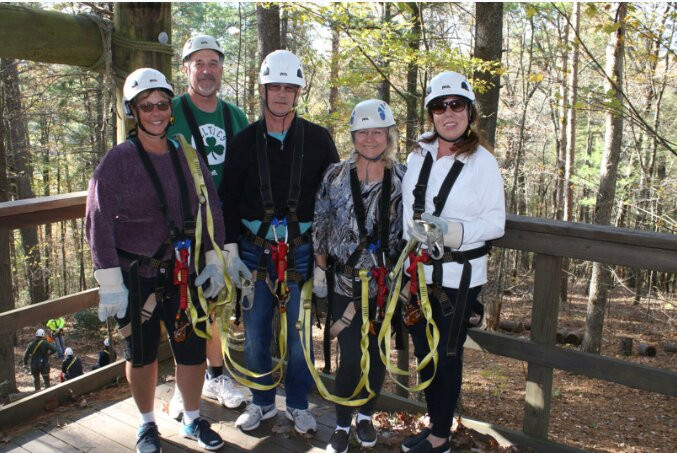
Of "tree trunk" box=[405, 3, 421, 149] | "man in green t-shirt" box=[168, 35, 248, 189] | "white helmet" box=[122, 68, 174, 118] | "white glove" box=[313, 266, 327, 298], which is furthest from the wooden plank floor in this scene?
"tree trunk" box=[405, 3, 421, 149]

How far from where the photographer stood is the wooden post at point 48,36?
312cm

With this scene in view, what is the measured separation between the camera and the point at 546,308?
10.5 feet

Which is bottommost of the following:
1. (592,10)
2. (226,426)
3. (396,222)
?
(226,426)

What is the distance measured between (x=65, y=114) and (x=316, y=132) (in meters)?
20.9

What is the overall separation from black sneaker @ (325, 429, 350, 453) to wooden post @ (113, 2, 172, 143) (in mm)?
2537

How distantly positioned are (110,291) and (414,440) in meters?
1.93

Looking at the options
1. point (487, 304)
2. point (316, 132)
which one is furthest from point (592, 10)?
point (487, 304)

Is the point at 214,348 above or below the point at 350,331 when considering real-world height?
below

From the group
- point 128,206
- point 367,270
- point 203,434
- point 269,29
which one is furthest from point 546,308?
point 269,29

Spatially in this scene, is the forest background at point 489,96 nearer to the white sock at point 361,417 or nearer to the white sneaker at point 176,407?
the white sneaker at point 176,407

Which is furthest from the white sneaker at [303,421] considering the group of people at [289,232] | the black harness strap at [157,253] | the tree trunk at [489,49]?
the tree trunk at [489,49]

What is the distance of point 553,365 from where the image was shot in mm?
3160

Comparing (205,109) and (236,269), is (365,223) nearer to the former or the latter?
(236,269)

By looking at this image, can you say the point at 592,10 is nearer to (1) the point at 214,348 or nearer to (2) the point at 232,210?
(2) the point at 232,210
